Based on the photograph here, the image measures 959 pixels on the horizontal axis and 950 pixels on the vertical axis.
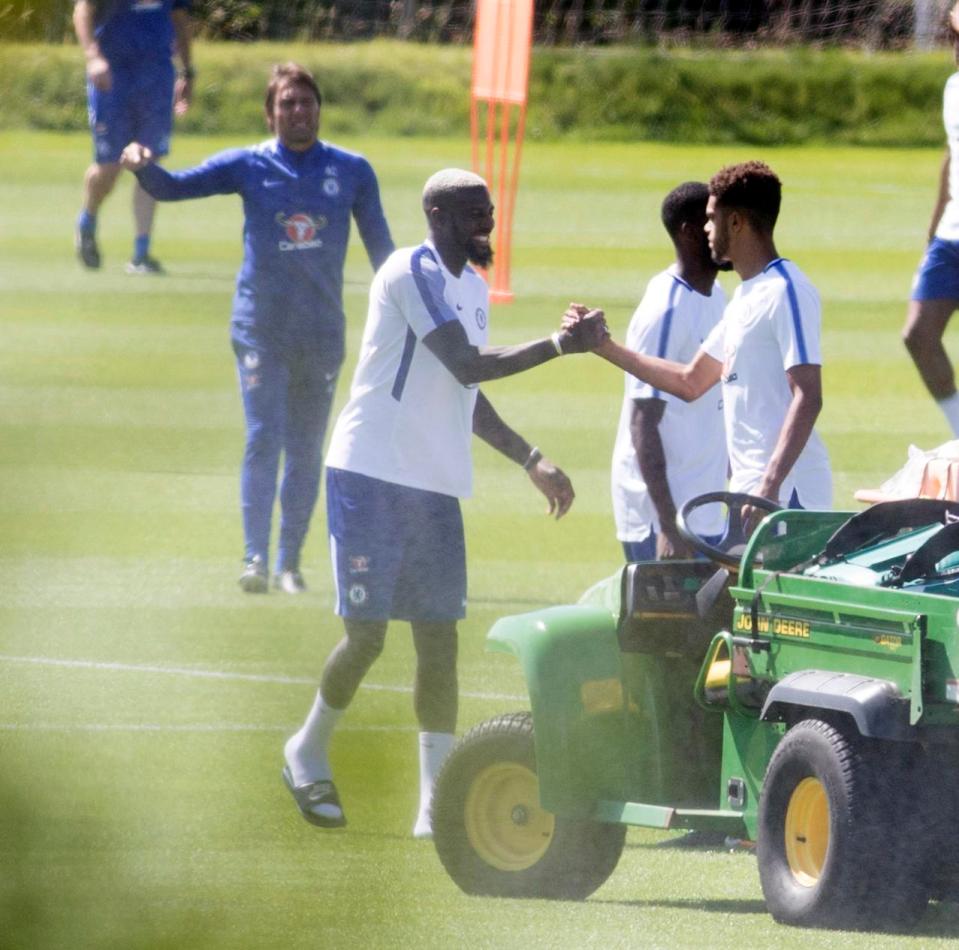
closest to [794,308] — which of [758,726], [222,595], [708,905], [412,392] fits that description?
[412,392]

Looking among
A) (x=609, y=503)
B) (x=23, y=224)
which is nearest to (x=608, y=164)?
(x=23, y=224)

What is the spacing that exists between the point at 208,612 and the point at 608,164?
65.3 feet

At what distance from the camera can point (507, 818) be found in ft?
13.9

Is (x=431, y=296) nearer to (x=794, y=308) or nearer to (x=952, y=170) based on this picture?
(x=794, y=308)

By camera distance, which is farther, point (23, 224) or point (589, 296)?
point (589, 296)

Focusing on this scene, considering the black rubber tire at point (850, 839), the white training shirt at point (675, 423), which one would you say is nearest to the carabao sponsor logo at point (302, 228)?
the white training shirt at point (675, 423)

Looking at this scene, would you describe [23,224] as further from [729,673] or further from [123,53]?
[123,53]

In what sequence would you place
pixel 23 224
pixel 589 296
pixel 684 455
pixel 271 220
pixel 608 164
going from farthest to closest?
1. pixel 608 164
2. pixel 589 296
3. pixel 23 224
4. pixel 271 220
5. pixel 684 455

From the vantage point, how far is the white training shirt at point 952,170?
7320mm

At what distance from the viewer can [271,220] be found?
7.28 m

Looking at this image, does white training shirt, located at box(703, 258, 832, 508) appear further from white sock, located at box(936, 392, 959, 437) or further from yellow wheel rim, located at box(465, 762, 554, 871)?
white sock, located at box(936, 392, 959, 437)

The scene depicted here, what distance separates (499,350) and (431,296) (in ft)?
0.70

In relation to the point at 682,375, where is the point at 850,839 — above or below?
below

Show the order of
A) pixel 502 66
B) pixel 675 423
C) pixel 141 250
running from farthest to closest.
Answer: pixel 141 250 < pixel 502 66 < pixel 675 423
